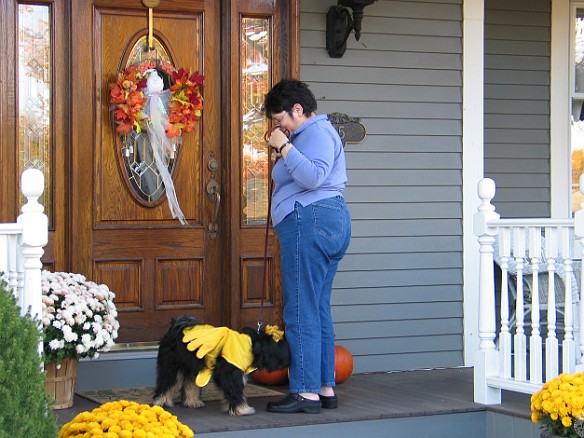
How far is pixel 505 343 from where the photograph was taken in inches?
203

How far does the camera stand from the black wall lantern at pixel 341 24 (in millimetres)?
5746

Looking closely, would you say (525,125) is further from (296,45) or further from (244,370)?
(244,370)

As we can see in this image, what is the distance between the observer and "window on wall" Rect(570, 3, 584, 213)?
276 inches

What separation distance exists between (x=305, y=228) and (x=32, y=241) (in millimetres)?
1291

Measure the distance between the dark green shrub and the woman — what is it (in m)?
1.88

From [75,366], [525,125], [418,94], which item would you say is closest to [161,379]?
[75,366]

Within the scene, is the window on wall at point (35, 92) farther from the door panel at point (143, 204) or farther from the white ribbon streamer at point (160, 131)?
the white ribbon streamer at point (160, 131)

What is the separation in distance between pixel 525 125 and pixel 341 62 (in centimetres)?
157

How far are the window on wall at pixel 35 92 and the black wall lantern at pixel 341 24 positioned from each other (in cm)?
165

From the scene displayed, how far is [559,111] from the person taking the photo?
6.91 meters

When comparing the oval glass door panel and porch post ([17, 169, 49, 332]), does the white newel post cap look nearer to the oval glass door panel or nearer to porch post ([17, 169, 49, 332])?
porch post ([17, 169, 49, 332])

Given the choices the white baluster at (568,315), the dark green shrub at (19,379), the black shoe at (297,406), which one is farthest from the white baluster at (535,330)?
the dark green shrub at (19,379)

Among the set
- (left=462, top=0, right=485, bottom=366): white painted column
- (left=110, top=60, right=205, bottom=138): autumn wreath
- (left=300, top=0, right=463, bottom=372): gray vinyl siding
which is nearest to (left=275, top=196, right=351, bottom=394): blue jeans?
(left=110, top=60, right=205, bottom=138): autumn wreath

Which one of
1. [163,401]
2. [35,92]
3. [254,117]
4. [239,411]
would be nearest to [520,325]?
[239,411]
